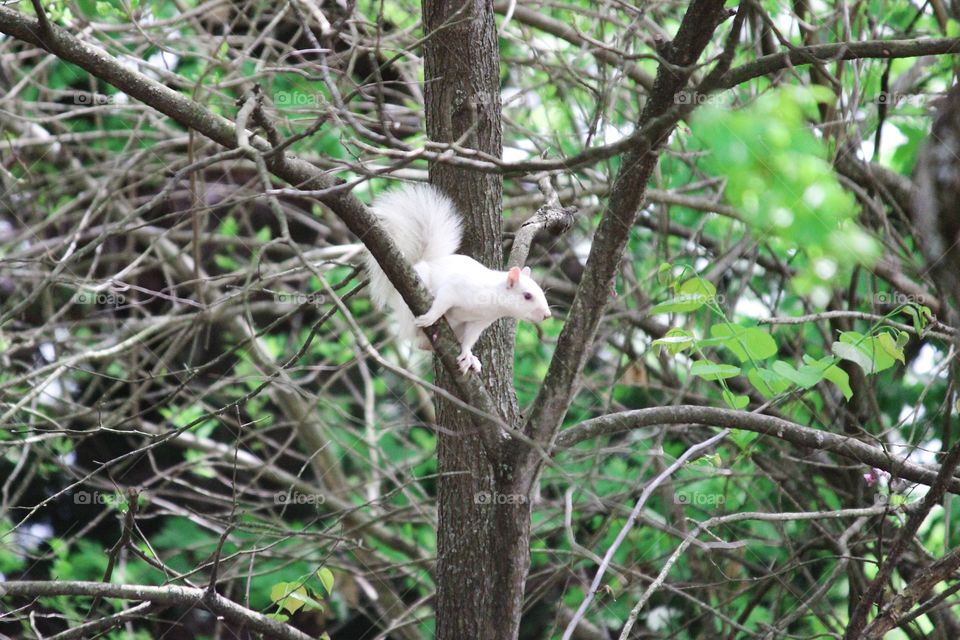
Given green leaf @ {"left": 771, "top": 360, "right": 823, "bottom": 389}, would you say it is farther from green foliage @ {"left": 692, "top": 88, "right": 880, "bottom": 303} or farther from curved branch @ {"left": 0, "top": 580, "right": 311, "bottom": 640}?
curved branch @ {"left": 0, "top": 580, "right": 311, "bottom": 640}

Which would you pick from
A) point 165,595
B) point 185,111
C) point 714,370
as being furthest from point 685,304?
point 165,595

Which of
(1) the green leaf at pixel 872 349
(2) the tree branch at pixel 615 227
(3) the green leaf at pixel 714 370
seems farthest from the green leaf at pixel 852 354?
(2) the tree branch at pixel 615 227

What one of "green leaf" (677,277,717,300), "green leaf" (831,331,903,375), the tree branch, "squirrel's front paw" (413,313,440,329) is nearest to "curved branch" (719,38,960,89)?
the tree branch

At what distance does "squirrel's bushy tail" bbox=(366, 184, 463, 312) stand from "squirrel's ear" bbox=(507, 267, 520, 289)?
0.27 meters

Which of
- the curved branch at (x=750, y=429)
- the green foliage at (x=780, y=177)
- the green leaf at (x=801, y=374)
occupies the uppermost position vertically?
the green leaf at (x=801, y=374)

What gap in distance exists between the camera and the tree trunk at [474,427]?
282 cm

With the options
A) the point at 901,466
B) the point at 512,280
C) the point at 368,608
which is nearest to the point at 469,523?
the point at 512,280

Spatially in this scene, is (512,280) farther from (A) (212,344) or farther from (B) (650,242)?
(A) (212,344)

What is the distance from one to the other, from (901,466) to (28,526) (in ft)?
18.0

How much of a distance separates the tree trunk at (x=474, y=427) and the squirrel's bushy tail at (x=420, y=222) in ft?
0.28

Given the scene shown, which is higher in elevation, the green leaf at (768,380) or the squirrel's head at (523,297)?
the squirrel's head at (523,297)

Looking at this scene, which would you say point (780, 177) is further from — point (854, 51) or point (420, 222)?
point (420, 222)

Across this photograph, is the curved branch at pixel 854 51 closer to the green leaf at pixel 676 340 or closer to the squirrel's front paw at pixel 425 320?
the green leaf at pixel 676 340

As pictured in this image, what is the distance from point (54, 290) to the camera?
6250 mm
